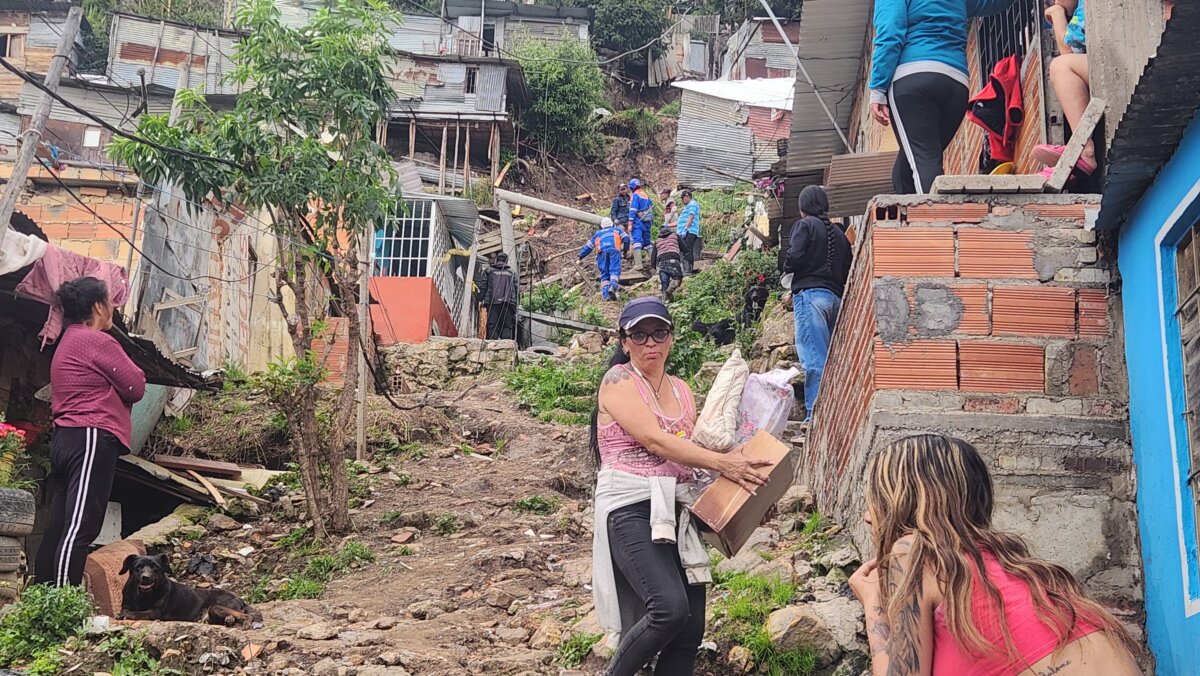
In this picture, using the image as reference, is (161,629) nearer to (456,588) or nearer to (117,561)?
(117,561)

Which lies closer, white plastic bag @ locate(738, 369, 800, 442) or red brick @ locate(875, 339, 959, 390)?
white plastic bag @ locate(738, 369, 800, 442)

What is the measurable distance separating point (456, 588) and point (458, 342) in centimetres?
1014

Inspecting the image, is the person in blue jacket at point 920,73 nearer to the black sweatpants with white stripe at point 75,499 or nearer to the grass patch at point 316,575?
the black sweatpants with white stripe at point 75,499

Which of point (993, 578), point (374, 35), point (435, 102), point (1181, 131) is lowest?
point (993, 578)

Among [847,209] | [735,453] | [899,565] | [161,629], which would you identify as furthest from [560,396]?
[899,565]

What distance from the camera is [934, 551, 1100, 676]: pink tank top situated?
238cm

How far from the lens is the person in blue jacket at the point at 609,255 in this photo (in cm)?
1958

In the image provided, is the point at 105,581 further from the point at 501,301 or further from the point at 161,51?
the point at 161,51

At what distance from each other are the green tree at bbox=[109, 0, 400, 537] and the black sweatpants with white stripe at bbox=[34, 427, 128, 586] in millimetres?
3003

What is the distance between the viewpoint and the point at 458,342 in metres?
17.0

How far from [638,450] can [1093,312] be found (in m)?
2.09

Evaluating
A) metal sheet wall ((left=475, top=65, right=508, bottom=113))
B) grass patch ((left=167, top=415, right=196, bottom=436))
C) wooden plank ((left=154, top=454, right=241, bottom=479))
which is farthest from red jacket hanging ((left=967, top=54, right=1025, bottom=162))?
metal sheet wall ((left=475, top=65, right=508, bottom=113))

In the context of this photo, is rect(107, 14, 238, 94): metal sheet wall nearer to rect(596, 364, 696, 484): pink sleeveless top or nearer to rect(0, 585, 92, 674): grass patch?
rect(0, 585, 92, 674): grass patch

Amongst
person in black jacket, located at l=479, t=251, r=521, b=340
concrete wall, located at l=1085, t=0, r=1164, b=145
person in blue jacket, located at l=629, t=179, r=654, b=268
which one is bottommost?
concrete wall, located at l=1085, t=0, r=1164, b=145
